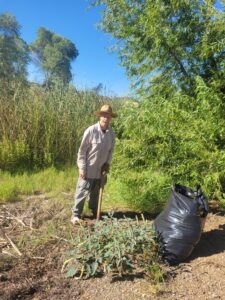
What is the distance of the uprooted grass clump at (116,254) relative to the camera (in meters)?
3.30

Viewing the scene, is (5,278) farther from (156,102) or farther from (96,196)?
(156,102)

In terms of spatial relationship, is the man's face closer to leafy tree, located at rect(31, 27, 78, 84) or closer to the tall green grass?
the tall green grass

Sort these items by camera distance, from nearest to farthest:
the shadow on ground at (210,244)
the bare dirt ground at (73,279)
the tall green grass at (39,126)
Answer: the bare dirt ground at (73,279) < the shadow on ground at (210,244) < the tall green grass at (39,126)

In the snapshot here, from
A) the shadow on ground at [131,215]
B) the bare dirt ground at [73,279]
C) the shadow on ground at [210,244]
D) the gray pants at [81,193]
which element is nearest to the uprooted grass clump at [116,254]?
the bare dirt ground at [73,279]

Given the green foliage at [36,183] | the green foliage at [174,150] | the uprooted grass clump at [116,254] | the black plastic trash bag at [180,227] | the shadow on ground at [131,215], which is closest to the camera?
the uprooted grass clump at [116,254]

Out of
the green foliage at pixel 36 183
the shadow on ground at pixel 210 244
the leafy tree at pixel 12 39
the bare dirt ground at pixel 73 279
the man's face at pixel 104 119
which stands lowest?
the bare dirt ground at pixel 73 279

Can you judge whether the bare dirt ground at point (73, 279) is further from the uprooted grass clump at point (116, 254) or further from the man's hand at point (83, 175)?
the man's hand at point (83, 175)

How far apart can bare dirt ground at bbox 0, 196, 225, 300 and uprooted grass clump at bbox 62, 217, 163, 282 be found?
0.28 ft

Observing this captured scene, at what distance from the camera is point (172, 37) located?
562 centimetres

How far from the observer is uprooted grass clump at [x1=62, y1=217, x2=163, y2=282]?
3.30 meters

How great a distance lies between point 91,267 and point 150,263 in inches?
21.8

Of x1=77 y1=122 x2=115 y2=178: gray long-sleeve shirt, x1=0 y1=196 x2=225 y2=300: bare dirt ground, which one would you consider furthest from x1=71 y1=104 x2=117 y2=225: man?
x1=0 y1=196 x2=225 y2=300: bare dirt ground

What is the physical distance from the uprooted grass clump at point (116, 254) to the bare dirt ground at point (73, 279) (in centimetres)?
9

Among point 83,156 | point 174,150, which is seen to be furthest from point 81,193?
point 174,150
